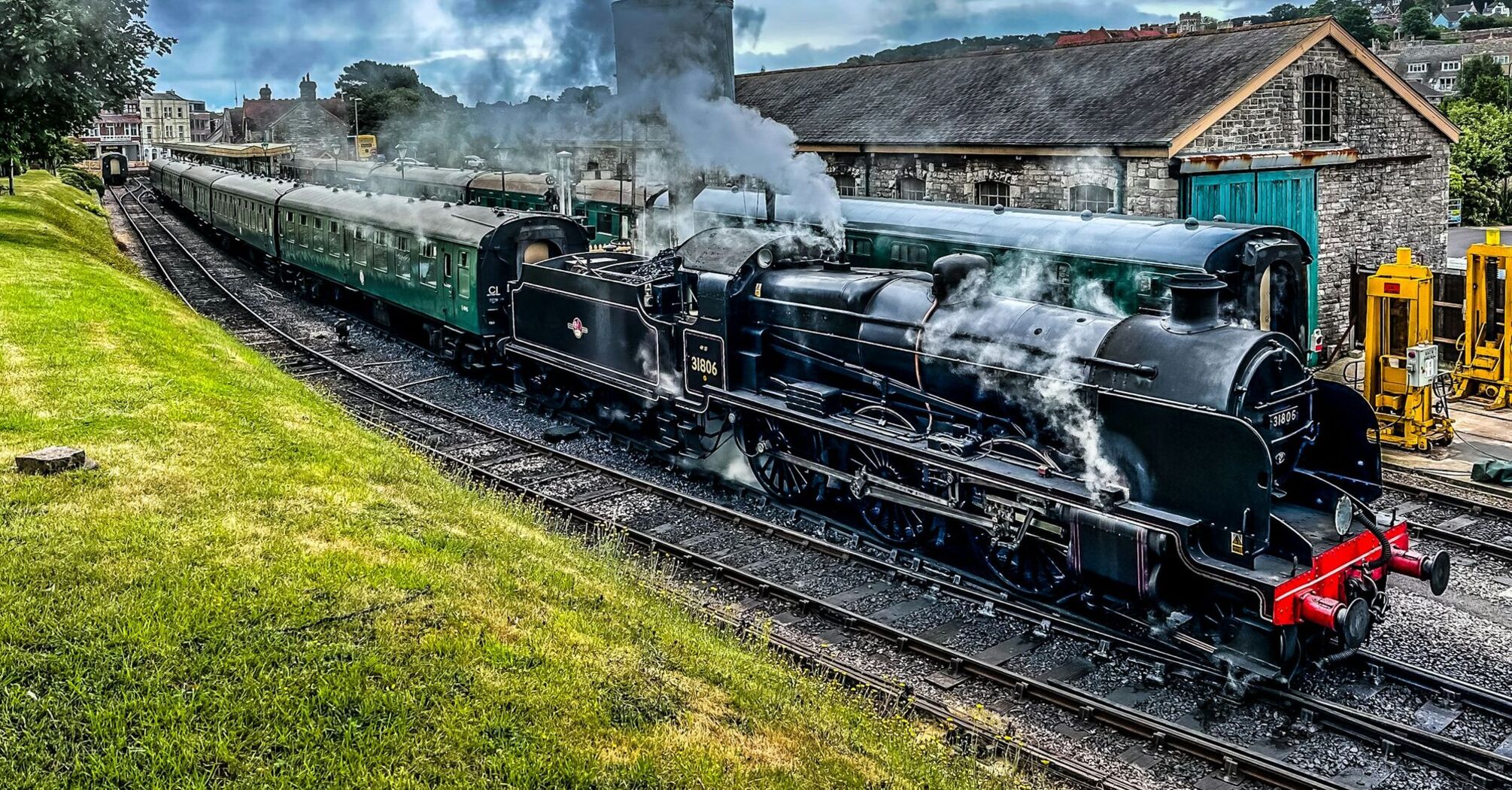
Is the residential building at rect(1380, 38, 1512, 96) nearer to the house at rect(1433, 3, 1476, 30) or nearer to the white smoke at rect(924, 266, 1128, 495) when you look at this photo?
the house at rect(1433, 3, 1476, 30)

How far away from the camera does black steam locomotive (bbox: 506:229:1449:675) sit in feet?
27.6

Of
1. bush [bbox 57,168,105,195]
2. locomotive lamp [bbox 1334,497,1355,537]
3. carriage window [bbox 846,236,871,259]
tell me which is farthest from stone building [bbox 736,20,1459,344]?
bush [bbox 57,168,105,195]

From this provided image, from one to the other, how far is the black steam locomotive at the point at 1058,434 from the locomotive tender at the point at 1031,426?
0.02 m

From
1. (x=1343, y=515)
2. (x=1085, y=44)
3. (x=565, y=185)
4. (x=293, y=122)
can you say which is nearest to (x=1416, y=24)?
(x=293, y=122)

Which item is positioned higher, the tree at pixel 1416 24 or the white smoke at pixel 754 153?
the tree at pixel 1416 24

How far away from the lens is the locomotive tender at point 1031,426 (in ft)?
27.7

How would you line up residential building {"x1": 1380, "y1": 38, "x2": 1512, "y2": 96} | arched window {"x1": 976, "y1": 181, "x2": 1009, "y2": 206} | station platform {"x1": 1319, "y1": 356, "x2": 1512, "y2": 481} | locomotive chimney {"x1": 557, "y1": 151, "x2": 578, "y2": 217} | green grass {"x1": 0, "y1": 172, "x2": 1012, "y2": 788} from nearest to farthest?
green grass {"x1": 0, "y1": 172, "x2": 1012, "y2": 788}, station platform {"x1": 1319, "y1": 356, "x2": 1512, "y2": 481}, arched window {"x1": 976, "y1": 181, "x2": 1009, "y2": 206}, locomotive chimney {"x1": 557, "y1": 151, "x2": 578, "y2": 217}, residential building {"x1": 1380, "y1": 38, "x2": 1512, "y2": 96}

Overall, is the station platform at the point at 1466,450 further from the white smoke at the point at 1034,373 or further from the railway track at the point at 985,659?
the railway track at the point at 985,659

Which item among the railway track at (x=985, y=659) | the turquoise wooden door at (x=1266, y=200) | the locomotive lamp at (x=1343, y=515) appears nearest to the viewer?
the railway track at (x=985, y=659)

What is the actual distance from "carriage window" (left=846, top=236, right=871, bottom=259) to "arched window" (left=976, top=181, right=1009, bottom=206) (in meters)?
4.26

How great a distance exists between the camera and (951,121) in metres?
22.8

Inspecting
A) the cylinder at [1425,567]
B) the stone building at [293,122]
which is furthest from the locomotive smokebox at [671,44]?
the stone building at [293,122]

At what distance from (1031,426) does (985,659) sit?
7.15 feet

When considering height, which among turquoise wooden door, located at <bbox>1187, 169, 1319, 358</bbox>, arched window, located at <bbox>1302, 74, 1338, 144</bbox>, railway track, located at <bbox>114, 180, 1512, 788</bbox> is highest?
arched window, located at <bbox>1302, 74, 1338, 144</bbox>
